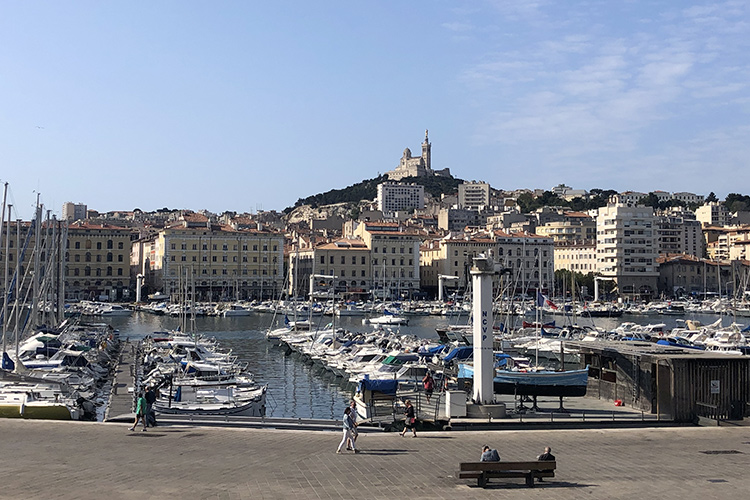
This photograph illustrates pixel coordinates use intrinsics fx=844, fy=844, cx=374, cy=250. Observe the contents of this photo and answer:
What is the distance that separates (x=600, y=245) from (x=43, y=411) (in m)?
103

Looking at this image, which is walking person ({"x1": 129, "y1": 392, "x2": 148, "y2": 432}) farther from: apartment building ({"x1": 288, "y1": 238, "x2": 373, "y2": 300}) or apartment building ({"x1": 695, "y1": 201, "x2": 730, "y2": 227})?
apartment building ({"x1": 695, "y1": 201, "x2": 730, "y2": 227})

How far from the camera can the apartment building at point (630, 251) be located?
113 metres

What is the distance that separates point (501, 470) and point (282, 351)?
38.0 metres

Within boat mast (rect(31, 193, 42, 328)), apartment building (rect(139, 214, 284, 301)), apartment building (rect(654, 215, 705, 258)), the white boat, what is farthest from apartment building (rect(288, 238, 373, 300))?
boat mast (rect(31, 193, 42, 328))

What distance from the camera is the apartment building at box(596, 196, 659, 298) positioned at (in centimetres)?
11325

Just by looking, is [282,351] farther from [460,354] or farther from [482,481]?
[482,481]

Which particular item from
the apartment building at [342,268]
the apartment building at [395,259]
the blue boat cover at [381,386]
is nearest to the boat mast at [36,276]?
the blue boat cover at [381,386]

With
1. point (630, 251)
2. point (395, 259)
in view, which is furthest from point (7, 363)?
point (630, 251)

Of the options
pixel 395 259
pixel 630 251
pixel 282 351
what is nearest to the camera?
pixel 282 351

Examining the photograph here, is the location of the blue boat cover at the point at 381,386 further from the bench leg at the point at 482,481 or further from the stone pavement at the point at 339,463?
the bench leg at the point at 482,481

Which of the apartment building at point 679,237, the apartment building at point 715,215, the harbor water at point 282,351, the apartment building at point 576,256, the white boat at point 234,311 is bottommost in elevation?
the harbor water at point 282,351

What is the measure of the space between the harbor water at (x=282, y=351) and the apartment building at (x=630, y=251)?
79.6 feet

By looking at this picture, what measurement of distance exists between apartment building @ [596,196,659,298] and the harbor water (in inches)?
955

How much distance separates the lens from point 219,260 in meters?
98.7
